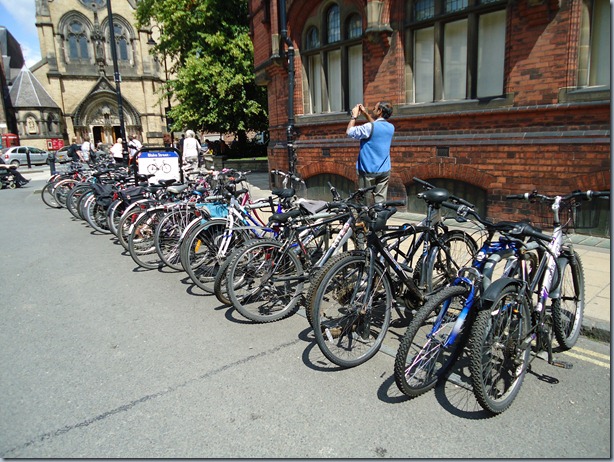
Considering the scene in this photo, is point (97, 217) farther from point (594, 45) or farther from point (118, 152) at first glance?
point (594, 45)

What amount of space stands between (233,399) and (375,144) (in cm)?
423

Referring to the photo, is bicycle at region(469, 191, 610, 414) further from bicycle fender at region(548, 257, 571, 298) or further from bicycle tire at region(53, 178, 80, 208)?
bicycle tire at region(53, 178, 80, 208)

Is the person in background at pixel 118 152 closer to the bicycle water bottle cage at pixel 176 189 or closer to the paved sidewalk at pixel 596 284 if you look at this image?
the bicycle water bottle cage at pixel 176 189

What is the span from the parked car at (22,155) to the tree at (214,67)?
16758mm

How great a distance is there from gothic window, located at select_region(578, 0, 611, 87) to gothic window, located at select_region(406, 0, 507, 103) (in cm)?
127

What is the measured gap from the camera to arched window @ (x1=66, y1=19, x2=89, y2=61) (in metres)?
49.1

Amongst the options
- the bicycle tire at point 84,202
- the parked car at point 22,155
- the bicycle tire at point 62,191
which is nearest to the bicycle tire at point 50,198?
the bicycle tire at point 62,191

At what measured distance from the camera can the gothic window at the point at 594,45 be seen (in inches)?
261

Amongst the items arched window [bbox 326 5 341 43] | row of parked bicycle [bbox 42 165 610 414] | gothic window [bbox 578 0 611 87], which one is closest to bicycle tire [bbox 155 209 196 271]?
row of parked bicycle [bbox 42 165 610 414]

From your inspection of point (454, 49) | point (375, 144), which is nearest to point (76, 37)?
point (454, 49)

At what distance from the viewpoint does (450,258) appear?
4.40 metres

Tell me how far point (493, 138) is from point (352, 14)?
4577 millimetres

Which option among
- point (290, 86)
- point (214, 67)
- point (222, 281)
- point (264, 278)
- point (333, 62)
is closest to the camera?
point (264, 278)

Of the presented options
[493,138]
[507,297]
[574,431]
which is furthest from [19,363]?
[493,138]
